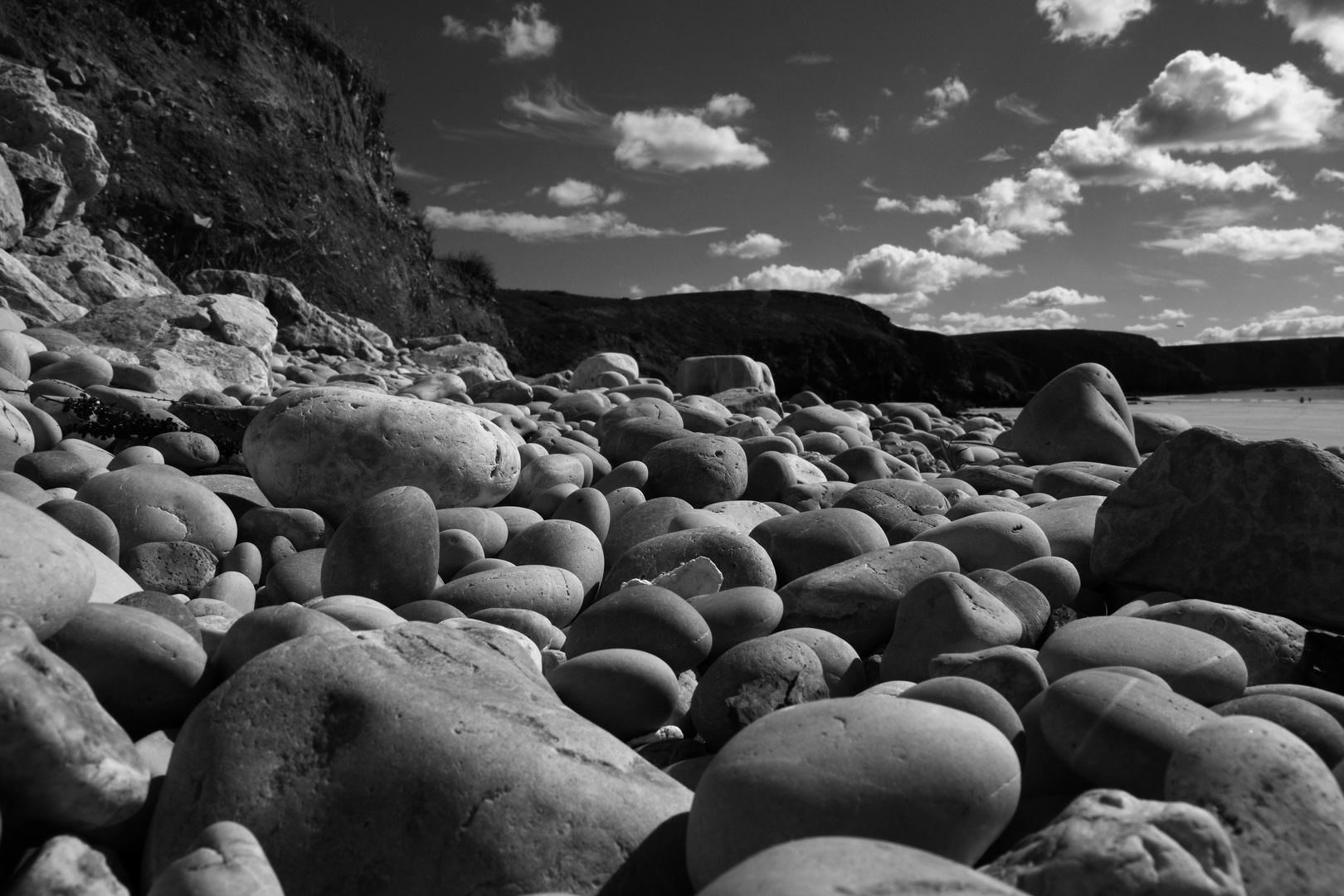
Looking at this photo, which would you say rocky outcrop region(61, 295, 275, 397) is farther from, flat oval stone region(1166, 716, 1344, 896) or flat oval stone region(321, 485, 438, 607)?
flat oval stone region(1166, 716, 1344, 896)

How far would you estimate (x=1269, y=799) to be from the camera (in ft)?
4.45

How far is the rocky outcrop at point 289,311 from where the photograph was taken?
38.7 ft

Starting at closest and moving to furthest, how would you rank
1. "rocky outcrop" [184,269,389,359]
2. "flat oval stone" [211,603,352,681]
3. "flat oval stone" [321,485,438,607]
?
"flat oval stone" [211,603,352,681] < "flat oval stone" [321,485,438,607] < "rocky outcrop" [184,269,389,359]

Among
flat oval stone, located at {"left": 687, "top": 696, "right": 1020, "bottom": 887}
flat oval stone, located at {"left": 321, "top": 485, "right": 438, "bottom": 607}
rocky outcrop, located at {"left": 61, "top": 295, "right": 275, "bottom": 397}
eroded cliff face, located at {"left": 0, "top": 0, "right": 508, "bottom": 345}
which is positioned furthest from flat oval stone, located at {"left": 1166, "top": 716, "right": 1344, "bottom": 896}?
eroded cliff face, located at {"left": 0, "top": 0, "right": 508, "bottom": 345}

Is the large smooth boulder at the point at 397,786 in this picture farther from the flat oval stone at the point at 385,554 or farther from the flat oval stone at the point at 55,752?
the flat oval stone at the point at 385,554

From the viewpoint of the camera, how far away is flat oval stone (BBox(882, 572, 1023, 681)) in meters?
2.42

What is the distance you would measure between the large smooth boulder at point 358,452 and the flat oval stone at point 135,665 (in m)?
1.99

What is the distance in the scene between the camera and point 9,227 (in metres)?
8.65

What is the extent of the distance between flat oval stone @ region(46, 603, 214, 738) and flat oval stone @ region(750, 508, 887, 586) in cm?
200

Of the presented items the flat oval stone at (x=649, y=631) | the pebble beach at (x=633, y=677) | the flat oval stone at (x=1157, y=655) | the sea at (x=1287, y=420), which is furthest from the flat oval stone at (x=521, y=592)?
the sea at (x=1287, y=420)

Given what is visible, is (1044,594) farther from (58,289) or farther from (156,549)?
(58,289)

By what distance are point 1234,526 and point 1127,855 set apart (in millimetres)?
2508

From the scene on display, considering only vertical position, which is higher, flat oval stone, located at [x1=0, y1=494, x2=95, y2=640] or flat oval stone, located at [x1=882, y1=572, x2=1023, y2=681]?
flat oval stone, located at [x1=0, y1=494, x2=95, y2=640]

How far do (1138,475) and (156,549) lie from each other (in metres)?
3.38
